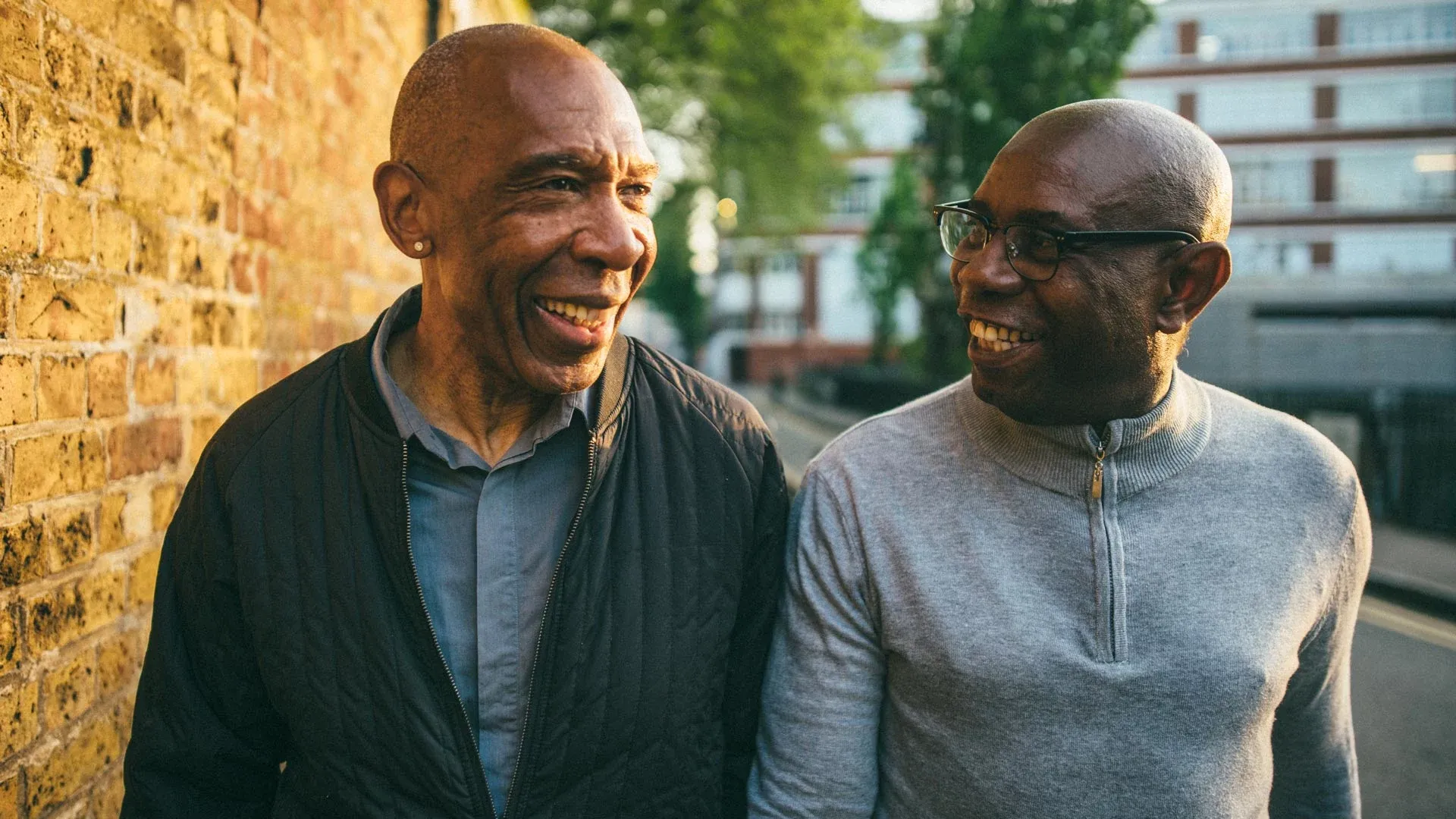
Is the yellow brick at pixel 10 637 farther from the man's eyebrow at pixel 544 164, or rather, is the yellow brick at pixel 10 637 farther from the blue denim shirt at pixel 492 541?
the man's eyebrow at pixel 544 164

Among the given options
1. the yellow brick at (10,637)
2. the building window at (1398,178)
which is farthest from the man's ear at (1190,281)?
the building window at (1398,178)

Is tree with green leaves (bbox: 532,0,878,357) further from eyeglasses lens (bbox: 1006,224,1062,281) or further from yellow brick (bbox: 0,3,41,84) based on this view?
eyeglasses lens (bbox: 1006,224,1062,281)

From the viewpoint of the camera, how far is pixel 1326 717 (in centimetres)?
204

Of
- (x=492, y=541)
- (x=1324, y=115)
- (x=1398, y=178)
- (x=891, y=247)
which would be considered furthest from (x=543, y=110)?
(x=1398, y=178)

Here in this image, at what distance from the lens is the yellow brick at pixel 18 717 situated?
68.0 inches

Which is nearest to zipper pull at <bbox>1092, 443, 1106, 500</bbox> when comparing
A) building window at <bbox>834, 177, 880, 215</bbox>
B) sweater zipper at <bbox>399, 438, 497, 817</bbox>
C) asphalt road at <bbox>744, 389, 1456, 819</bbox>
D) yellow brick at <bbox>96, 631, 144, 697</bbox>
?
sweater zipper at <bbox>399, 438, 497, 817</bbox>

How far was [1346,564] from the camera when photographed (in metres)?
1.94

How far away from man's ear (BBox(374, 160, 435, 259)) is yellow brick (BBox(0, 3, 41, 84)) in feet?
1.91

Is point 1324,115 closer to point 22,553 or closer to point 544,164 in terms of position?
point 544,164

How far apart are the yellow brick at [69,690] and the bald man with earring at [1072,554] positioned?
4.46 ft

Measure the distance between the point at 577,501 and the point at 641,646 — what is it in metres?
0.30

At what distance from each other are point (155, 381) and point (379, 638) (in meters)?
0.96

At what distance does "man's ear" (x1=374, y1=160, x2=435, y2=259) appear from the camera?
6.25 feet

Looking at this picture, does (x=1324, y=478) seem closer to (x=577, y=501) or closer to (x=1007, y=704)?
(x=1007, y=704)
